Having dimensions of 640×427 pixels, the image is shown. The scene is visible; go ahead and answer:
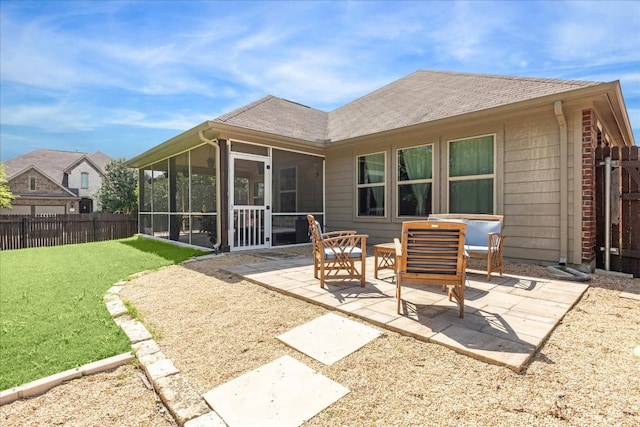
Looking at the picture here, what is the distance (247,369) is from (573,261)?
5348 mm

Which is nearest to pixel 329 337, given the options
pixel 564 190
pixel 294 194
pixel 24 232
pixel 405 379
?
pixel 405 379

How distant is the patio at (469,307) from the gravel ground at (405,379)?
0.10 m

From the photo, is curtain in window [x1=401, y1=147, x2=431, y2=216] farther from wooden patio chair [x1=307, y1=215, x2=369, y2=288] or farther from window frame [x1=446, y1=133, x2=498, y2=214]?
wooden patio chair [x1=307, y1=215, x2=369, y2=288]

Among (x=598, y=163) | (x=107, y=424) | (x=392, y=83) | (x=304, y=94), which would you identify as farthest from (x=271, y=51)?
(x=107, y=424)

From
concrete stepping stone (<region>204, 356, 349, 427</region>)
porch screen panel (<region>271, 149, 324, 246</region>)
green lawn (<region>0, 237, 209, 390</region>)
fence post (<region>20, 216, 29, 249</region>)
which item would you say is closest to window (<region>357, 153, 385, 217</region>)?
porch screen panel (<region>271, 149, 324, 246</region>)

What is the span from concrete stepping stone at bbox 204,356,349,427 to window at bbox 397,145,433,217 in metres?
5.51

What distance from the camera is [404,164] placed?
7.26 meters

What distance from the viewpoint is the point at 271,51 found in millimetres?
9016

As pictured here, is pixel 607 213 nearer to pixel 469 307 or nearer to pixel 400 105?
pixel 469 307

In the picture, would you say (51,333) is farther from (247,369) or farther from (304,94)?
(304,94)

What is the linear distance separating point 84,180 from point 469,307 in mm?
31458

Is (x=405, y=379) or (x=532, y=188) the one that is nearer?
(x=405, y=379)

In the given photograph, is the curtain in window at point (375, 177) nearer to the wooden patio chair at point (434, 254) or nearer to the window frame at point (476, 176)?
the window frame at point (476, 176)

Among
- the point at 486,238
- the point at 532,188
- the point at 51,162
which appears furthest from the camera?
the point at 51,162
